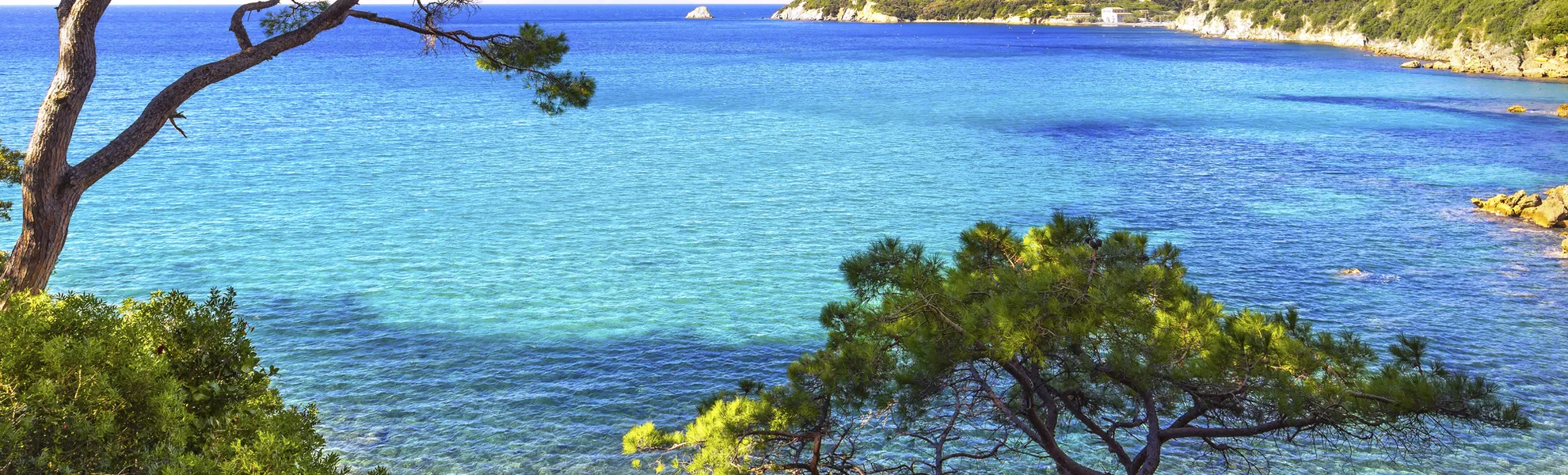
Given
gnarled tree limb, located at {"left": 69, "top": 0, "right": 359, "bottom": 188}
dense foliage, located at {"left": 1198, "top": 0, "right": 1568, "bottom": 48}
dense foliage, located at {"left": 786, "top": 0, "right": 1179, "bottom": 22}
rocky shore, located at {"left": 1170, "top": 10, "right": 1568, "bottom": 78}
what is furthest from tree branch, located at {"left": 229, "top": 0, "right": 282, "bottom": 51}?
dense foliage, located at {"left": 786, "top": 0, "right": 1179, "bottom": 22}

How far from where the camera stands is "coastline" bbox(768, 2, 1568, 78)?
211 ft

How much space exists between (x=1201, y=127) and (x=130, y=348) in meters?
46.9

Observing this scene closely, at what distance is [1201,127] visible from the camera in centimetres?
4569

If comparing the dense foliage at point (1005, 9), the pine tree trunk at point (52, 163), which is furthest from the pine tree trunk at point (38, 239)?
the dense foliage at point (1005, 9)

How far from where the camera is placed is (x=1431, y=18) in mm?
81250

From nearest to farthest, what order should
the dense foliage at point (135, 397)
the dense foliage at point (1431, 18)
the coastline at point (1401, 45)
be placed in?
the dense foliage at point (135, 397) < the dense foliage at point (1431, 18) < the coastline at point (1401, 45)

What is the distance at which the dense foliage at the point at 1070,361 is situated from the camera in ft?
23.7

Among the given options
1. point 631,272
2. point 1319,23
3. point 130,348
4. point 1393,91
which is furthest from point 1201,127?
point 1319,23

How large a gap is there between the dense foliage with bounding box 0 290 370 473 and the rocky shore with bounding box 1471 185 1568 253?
95.2 feet

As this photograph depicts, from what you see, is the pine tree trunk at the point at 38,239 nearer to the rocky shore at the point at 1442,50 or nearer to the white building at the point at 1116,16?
the rocky shore at the point at 1442,50

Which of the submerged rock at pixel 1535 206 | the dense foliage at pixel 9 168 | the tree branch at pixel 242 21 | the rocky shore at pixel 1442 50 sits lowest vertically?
the submerged rock at pixel 1535 206

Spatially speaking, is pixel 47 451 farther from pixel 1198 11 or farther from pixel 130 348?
pixel 1198 11

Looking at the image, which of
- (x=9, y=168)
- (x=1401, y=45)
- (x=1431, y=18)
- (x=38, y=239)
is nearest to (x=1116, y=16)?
(x=1401, y=45)

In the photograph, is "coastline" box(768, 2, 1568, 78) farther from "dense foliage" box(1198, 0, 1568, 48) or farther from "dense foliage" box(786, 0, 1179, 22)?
"dense foliage" box(786, 0, 1179, 22)
